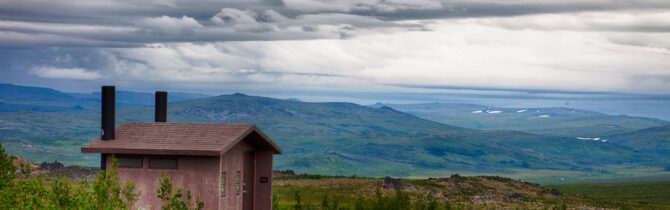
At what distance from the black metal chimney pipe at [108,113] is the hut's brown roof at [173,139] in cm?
30

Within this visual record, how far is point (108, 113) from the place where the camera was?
108 ft

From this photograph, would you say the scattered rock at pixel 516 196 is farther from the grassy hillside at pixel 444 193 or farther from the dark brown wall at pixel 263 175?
the dark brown wall at pixel 263 175

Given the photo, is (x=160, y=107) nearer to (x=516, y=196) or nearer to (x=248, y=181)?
(x=248, y=181)

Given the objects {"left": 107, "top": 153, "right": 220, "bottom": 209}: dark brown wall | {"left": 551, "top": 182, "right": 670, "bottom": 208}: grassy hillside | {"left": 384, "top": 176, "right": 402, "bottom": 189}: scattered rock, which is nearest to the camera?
{"left": 107, "top": 153, "right": 220, "bottom": 209}: dark brown wall

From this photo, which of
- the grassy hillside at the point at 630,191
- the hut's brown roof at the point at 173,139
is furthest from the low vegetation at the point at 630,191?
the hut's brown roof at the point at 173,139

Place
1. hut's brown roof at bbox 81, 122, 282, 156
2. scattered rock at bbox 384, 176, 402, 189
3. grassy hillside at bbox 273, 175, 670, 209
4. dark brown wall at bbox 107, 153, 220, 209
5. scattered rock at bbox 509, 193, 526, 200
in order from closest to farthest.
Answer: hut's brown roof at bbox 81, 122, 282, 156 < dark brown wall at bbox 107, 153, 220, 209 < grassy hillside at bbox 273, 175, 670, 209 < scattered rock at bbox 509, 193, 526, 200 < scattered rock at bbox 384, 176, 402, 189

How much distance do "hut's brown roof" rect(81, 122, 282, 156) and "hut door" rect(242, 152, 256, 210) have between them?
64.1 inches

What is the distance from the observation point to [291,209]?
51469 millimetres

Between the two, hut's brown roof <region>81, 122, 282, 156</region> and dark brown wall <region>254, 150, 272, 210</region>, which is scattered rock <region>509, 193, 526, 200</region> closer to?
dark brown wall <region>254, 150, 272, 210</region>

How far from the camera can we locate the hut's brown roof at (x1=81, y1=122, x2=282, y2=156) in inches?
1176

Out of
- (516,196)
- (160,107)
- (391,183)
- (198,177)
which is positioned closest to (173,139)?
(198,177)

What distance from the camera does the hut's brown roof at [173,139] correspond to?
2988cm

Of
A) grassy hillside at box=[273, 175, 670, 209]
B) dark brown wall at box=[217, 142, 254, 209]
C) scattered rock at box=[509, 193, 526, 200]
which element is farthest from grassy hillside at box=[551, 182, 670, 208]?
dark brown wall at box=[217, 142, 254, 209]

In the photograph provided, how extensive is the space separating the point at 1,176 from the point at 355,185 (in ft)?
179
